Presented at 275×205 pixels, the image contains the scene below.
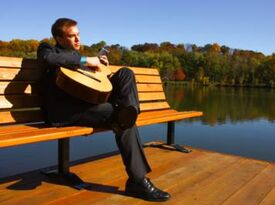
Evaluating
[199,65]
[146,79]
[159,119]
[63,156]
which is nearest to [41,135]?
[63,156]

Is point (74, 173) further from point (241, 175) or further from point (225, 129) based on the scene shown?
point (225, 129)

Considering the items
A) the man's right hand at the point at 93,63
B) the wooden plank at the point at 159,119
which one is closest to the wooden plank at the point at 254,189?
the wooden plank at the point at 159,119

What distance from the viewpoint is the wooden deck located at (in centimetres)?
332

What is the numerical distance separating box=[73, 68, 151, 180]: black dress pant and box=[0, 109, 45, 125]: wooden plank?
60 cm

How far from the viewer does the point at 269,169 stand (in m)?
4.53

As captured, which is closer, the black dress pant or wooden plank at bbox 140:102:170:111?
the black dress pant

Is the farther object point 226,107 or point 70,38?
point 226,107

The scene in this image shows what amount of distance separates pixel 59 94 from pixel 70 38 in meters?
0.56

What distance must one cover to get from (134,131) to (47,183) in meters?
1.00

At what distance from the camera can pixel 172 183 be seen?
3.80 metres

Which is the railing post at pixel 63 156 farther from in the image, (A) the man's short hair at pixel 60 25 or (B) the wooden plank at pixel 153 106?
(B) the wooden plank at pixel 153 106

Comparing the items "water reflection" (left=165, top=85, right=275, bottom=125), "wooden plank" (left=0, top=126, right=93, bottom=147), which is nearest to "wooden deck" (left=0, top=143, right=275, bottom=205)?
"wooden plank" (left=0, top=126, right=93, bottom=147)

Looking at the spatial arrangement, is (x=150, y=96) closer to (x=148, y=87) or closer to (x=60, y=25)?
(x=148, y=87)

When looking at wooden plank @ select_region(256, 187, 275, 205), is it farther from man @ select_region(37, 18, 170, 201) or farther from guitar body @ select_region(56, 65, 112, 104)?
guitar body @ select_region(56, 65, 112, 104)
